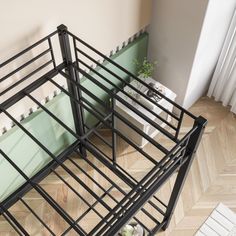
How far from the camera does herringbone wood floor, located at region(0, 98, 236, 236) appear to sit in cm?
177

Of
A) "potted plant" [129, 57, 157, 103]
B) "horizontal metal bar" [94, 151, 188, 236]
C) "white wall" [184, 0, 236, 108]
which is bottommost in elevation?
"horizontal metal bar" [94, 151, 188, 236]

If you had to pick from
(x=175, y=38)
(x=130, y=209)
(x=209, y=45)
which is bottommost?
(x=130, y=209)

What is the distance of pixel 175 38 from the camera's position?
1762 millimetres

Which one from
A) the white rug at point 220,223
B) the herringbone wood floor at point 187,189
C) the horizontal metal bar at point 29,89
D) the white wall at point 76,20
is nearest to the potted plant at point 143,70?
the white wall at point 76,20

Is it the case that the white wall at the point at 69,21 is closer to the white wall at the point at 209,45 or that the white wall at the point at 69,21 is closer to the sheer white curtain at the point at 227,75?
the white wall at the point at 209,45

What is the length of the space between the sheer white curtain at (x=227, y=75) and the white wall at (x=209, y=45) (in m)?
0.03

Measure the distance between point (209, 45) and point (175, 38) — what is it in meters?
0.17

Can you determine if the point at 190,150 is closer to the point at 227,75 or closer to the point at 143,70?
the point at 143,70

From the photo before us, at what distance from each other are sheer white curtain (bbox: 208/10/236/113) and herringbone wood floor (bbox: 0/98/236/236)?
0.48 ft

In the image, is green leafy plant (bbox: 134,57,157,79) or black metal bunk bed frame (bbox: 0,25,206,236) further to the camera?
green leafy plant (bbox: 134,57,157,79)

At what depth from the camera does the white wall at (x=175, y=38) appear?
1.61 m

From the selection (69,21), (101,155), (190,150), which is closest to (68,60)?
(69,21)

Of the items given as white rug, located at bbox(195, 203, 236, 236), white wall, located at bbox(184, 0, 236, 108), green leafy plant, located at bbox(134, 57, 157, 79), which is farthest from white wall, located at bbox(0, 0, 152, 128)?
white rug, located at bbox(195, 203, 236, 236)

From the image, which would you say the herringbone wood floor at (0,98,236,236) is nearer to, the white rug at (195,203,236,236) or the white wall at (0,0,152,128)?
the white rug at (195,203,236,236)
